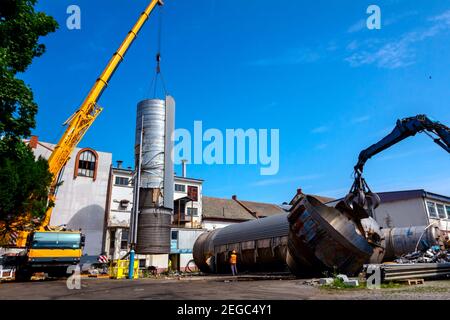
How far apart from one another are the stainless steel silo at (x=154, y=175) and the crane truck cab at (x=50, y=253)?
3864mm

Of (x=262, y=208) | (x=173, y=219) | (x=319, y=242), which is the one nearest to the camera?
(x=319, y=242)

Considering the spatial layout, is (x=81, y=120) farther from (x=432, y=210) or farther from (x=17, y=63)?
(x=432, y=210)

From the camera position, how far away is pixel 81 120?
2634cm

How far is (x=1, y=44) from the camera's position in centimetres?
909

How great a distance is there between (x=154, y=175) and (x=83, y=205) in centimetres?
2376

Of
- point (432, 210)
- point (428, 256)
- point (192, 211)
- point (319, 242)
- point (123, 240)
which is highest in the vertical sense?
point (192, 211)

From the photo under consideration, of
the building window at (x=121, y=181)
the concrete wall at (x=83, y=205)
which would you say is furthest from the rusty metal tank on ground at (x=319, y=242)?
the building window at (x=121, y=181)

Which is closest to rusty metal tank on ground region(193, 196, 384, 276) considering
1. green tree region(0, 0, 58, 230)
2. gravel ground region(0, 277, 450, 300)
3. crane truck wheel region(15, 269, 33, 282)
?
gravel ground region(0, 277, 450, 300)

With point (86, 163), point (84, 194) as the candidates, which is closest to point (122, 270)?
point (84, 194)

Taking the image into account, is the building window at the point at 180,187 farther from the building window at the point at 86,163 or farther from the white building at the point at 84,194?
the building window at the point at 86,163

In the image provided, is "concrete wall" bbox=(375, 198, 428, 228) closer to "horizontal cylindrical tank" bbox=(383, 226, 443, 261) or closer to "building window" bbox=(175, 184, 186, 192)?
"horizontal cylindrical tank" bbox=(383, 226, 443, 261)

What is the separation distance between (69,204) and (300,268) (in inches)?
1335

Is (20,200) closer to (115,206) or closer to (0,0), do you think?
(0,0)

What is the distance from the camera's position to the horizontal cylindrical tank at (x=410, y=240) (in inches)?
957
